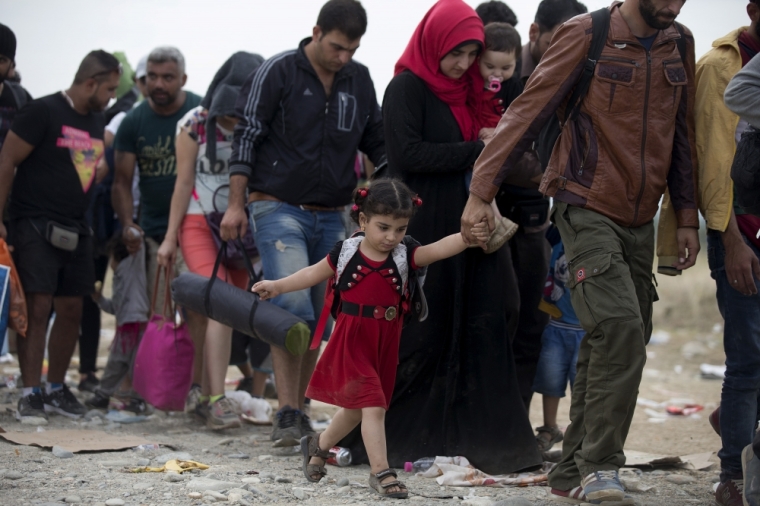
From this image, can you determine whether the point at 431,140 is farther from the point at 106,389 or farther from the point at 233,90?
the point at 106,389

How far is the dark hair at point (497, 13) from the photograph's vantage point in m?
5.68

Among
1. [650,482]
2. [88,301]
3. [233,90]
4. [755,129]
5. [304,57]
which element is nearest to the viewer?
[755,129]

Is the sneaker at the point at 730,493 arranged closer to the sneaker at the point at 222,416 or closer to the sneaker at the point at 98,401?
the sneaker at the point at 222,416

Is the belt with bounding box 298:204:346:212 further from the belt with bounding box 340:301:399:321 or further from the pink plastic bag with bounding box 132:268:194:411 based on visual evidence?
the belt with bounding box 340:301:399:321

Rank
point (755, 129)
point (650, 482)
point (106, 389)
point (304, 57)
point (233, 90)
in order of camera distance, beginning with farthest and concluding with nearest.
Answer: point (106, 389), point (233, 90), point (304, 57), point (650, 482), point (755, 129)

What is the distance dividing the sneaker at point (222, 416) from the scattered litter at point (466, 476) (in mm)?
1769

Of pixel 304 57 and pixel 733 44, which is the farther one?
pixel 304 57

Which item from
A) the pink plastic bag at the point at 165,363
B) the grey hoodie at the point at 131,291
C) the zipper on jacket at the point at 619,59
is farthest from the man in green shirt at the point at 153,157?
the zipper on jacket at the point at 619,59

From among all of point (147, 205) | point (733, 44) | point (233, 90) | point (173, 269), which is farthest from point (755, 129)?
point (147, 205)

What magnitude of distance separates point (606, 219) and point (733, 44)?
40.4 inches

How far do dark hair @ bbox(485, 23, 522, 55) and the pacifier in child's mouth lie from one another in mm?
144

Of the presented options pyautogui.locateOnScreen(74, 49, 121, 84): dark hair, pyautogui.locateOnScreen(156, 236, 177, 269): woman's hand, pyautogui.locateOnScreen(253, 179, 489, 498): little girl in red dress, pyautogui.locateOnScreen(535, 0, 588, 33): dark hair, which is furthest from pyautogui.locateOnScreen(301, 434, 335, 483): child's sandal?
pyautogui.locateOnScreen(74, 49, 121, 84): dark hair

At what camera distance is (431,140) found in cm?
→ 488

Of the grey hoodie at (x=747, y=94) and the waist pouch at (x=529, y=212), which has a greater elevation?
the grey hoodie at (x=747, y=94)
